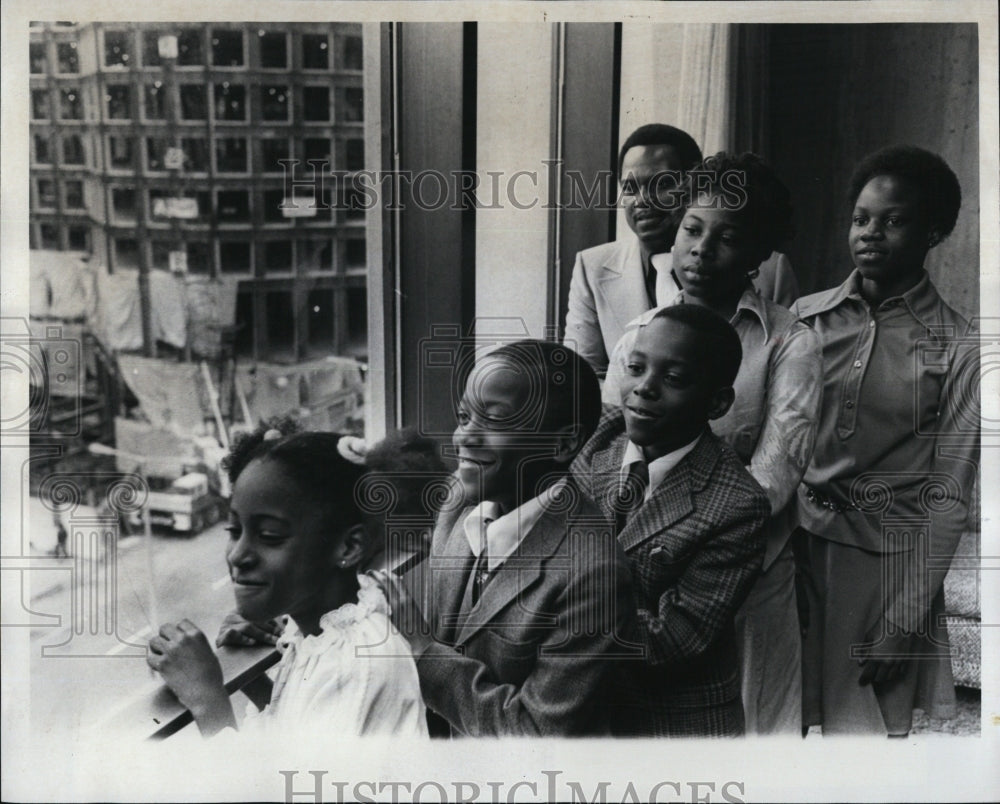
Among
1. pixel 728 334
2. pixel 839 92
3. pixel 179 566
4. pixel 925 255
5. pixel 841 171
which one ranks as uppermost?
pixel 839 92

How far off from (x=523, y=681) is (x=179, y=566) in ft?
2.85

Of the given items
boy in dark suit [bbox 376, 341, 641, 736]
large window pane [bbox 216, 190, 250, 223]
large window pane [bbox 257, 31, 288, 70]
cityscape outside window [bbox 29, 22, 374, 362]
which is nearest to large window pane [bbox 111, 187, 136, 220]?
cityscape outside window [bbox 29, 22, 374, 362]

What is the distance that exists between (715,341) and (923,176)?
66 centimetres

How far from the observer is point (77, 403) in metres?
2.73

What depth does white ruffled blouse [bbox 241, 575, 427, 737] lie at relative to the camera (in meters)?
2.68

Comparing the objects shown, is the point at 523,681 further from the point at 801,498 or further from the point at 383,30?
the point at 383,30

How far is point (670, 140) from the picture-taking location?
8.75 feet

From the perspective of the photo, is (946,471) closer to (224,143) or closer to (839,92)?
(839,92)

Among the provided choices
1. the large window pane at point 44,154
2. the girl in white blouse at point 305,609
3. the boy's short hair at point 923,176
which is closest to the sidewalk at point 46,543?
the girl in white blouse at point 305,609

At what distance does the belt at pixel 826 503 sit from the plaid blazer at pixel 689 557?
5.3 inches

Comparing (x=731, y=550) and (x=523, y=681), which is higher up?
(x=731, y=550)

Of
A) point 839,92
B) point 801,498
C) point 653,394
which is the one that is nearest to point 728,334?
point 653,394

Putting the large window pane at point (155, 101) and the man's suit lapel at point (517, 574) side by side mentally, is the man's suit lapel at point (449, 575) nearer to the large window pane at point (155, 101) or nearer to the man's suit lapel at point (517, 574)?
the man's suit lapel at point (517, 574)

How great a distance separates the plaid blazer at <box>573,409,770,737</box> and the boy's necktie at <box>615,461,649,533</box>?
2cm
